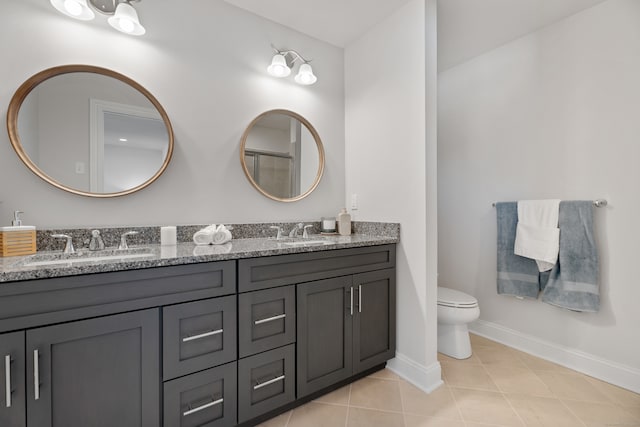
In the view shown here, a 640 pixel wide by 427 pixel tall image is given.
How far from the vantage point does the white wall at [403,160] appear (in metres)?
1.77

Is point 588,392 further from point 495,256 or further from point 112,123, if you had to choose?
point 112,123

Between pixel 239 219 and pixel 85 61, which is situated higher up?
pixel 85 61

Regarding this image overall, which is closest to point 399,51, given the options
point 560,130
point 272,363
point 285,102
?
point 285,102

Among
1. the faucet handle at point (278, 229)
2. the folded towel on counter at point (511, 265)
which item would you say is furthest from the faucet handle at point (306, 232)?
the folded towel on counter at point (511, 265)

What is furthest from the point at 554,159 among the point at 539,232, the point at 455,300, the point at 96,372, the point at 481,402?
the point at 96,372

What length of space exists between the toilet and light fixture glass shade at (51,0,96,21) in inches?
105

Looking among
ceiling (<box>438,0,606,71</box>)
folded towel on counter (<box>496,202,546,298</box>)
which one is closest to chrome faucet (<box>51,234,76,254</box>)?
ceiling (<box>438,0,606,71</box>)

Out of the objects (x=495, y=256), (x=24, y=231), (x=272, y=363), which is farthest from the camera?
(x=495, y=256)

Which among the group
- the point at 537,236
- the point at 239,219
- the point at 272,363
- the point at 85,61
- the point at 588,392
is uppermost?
the point at 85,61

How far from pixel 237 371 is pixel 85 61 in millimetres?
1722

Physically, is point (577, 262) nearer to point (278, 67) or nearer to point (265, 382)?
point (265, 382)

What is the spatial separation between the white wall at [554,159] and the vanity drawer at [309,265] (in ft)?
3.87

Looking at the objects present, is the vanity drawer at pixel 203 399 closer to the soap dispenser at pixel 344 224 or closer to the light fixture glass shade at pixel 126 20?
the soap dispenser at pixel 344 224

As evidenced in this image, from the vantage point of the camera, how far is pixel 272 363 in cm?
141
